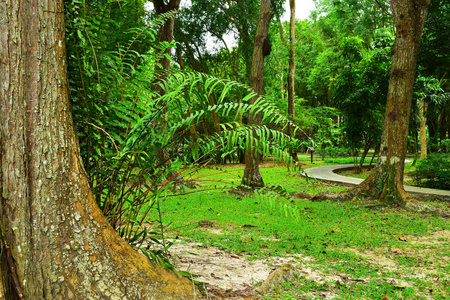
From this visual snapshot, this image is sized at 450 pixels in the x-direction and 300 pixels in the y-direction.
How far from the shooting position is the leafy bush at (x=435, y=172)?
30.5 feet

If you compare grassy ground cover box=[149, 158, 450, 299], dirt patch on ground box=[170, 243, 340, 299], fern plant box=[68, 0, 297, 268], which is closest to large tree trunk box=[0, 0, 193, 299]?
fern plant box=[68, 0, 297, 268]

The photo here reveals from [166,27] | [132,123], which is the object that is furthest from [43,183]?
[166,27]

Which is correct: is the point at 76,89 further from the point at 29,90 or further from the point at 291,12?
the point at 291,12

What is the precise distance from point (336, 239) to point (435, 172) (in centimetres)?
665

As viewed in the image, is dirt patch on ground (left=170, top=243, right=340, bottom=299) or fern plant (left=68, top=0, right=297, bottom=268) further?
dirt patch on ground (left=170, top=243, right=340, bottom=299)

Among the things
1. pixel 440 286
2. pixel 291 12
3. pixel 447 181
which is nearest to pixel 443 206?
pixel 447 181

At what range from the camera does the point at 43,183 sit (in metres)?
1.74

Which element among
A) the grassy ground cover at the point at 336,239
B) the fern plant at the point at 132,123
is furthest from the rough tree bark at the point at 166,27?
the fern plant at the point at 132,123

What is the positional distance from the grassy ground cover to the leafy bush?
155 inches

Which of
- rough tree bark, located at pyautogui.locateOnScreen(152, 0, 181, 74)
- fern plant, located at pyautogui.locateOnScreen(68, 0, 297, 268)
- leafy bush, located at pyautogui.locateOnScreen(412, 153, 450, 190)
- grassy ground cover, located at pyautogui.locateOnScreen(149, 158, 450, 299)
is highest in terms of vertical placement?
rough tree bark, located at pyautogui.locateOnScreen(152, 0, 181, 74)

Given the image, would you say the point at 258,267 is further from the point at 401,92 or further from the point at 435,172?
the point at 435,172

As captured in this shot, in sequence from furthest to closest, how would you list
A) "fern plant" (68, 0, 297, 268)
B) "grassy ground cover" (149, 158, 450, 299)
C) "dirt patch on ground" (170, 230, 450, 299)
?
"grassy ground cover" (149, 158, 450, 299)
"dirt patch on ground" (170, 230, 450, 299)
"fern plant" (68, 0, 297, 268)

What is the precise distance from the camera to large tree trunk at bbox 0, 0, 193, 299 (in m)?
1.68

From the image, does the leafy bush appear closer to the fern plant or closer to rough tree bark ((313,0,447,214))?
rough tree bark ((313,0,447,214))
